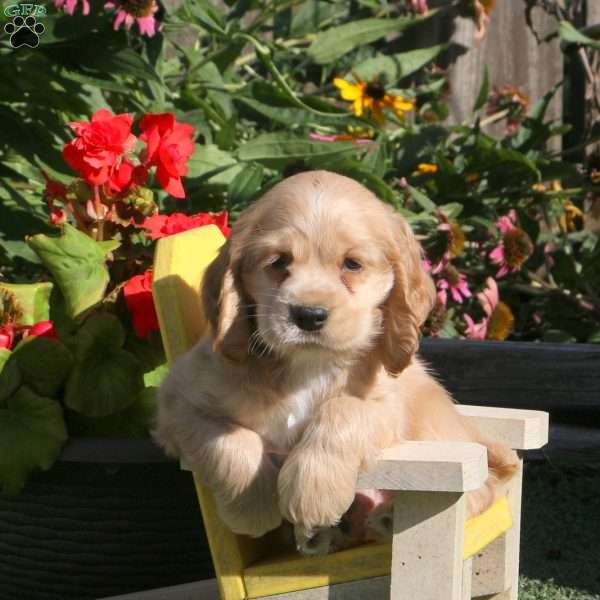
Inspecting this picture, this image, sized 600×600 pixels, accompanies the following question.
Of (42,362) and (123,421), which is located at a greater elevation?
(42,362)

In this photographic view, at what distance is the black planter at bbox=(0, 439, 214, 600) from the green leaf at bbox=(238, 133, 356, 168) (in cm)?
148

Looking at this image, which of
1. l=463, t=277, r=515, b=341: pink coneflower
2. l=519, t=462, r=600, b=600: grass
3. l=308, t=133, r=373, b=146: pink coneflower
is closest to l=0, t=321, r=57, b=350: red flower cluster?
l=308, t=133, r=373, b=146: pink coneflower

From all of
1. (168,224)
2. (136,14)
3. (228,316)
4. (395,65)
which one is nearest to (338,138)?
(395,65)

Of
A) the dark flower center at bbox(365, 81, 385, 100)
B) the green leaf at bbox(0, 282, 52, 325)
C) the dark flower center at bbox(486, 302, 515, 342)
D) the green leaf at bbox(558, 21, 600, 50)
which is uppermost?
the green leaf at bbox(558, 21, 600, 50)

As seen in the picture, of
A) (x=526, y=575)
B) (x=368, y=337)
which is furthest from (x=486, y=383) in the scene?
(x=368, y=337)

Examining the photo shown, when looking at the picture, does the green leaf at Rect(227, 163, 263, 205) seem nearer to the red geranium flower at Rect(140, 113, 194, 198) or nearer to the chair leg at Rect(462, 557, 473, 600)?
the red geranium flower at Rect(140, 113, 194, 198)

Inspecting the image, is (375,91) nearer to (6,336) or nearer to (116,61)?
(116,61)

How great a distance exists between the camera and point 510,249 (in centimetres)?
479

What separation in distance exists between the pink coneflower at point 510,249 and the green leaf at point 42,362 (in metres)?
2.05

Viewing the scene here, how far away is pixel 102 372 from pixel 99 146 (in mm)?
640

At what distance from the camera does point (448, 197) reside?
16.4 ft

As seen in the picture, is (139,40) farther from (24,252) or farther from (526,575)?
(526,575)

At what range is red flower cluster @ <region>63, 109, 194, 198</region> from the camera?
3.42 meters

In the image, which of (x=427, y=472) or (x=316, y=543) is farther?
(x=316, y=543)
